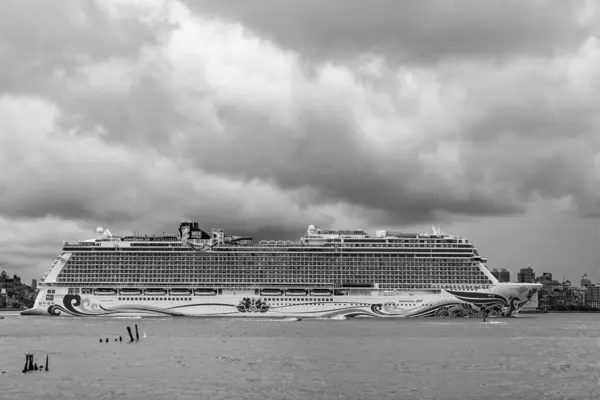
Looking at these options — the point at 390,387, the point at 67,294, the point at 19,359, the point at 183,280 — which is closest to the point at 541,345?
the point at 390,387

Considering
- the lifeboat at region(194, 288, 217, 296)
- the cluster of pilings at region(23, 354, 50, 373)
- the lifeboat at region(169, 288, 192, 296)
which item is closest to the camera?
the cluster of pilings at region(23, 354, 50, 373)

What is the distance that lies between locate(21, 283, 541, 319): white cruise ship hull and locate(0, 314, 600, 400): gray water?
2413 centimetres

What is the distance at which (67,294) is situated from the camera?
124m

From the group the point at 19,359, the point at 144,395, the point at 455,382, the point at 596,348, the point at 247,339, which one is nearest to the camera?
the point at 144,395

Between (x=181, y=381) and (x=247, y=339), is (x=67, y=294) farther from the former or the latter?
(x=181, y=381)

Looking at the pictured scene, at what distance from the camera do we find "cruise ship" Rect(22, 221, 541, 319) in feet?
387

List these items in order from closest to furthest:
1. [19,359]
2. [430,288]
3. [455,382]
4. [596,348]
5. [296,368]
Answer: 1. [455,382]
2. [296,368]
3. [19,359]
4. [596,348]
5. [430,288]

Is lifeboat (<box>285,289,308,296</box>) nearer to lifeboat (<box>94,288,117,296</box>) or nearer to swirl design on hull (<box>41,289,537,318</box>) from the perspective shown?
swirl design on hull (<box>41,289,537,318</box>)

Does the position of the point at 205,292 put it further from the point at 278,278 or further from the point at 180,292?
the point at 278,278

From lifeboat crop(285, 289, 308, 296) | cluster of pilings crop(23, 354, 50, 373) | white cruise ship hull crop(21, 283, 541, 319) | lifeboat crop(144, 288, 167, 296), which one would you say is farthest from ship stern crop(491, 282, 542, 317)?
cluster of pilings crop(23, 354, 50, 373)

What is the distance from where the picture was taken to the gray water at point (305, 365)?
149 feet

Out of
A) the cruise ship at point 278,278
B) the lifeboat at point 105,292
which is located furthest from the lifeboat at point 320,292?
the lifeboat at point 105,292

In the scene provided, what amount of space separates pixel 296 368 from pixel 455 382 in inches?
497

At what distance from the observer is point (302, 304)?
119000mm
